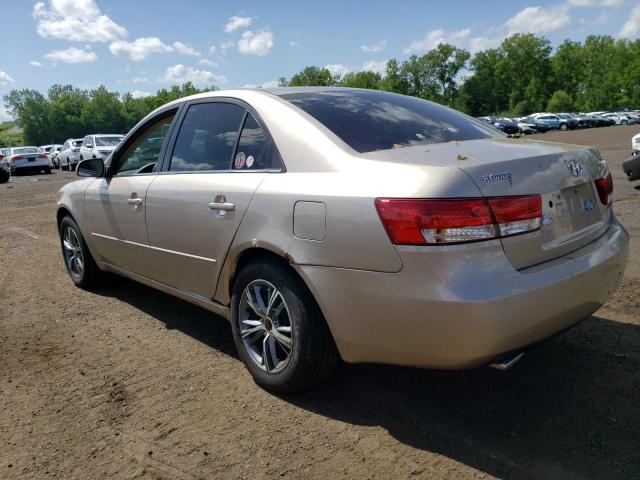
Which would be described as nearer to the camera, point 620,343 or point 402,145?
point 402,145

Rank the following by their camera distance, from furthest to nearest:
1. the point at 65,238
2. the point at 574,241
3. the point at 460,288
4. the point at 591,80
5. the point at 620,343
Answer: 1. the point at 591,80
2. the point at 65,238
3. the point at 620,343
4. the point at 574,241
5. the point at 460,288

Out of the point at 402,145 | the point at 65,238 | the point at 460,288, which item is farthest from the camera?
the point at 65,238

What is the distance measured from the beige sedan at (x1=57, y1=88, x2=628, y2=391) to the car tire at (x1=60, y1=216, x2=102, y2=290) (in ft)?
4.88

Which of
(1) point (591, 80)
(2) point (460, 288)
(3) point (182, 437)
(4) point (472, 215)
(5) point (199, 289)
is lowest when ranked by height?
(3) point (182, 437)

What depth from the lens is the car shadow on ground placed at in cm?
243

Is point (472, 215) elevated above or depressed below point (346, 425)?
above

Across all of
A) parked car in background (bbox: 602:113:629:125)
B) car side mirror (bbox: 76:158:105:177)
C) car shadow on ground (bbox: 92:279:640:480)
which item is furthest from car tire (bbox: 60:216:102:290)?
parked car in background (bbox: 602:113:629:125)

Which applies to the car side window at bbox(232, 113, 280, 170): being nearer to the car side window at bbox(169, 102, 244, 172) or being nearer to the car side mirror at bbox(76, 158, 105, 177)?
the car side window at bbox(169, 102, 244, 172)

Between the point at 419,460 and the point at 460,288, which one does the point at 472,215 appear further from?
the point at 419,460

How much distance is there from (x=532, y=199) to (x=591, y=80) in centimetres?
11957

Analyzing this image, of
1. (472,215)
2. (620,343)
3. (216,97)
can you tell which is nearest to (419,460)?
(472,215)

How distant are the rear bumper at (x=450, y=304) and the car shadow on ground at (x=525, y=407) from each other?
42cm

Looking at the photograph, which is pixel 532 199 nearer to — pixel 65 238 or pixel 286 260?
pixel 286 260

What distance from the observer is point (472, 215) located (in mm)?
2328
